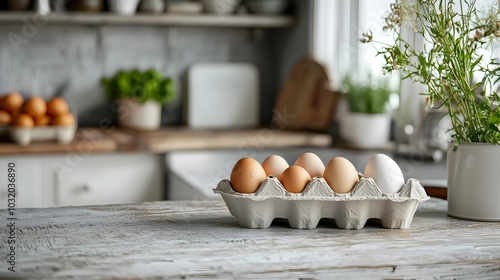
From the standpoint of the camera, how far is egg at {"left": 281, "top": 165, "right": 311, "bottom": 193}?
4.09 ft

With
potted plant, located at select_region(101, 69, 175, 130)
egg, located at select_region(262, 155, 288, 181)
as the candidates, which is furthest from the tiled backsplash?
egg, located at select_region(262, 155, 288, 181)

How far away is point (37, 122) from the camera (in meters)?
3.08

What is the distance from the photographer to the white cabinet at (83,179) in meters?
3.00

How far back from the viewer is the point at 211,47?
12.8ft

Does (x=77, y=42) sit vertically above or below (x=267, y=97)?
above

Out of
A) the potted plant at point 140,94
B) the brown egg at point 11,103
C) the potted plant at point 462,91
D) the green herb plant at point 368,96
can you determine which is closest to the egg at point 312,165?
the potted plant at point 462,91

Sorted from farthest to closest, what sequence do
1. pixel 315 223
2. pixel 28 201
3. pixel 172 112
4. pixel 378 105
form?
pixel 172 112 → pixel 378 105 → pixel 28 201 → pixel 315 223

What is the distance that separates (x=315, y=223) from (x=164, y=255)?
0.31 meters

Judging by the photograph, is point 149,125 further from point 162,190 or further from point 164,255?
point 164,255

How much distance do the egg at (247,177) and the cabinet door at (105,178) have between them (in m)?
1.91

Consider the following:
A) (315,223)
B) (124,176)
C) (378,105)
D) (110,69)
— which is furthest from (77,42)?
(315,223)

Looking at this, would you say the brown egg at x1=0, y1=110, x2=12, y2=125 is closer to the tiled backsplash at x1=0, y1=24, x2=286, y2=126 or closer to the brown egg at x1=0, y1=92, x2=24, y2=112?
the brown egg at x1=0, y1=92, x2=24, y2=112

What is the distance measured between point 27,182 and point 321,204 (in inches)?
79.9

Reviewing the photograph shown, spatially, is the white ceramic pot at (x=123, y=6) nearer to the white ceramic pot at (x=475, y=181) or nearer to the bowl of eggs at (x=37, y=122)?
the bowl of eggs at (x=37, y=122)
